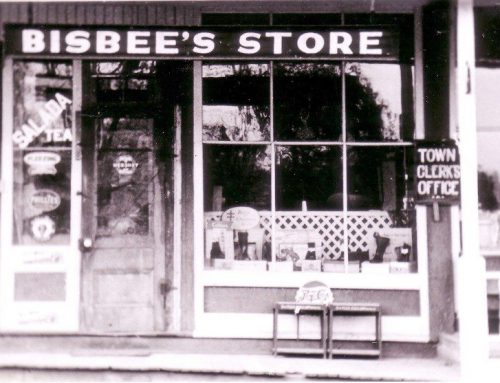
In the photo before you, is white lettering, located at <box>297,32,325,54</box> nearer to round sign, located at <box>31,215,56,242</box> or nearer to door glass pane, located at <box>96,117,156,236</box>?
door glass pane, located at <box>96,117,156,236</box>

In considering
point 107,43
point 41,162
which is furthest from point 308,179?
point 41,162

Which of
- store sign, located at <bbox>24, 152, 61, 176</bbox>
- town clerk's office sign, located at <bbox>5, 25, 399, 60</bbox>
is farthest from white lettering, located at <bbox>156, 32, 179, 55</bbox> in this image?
store sign, located at <bbox>24, 152, 61, 176</bbox>

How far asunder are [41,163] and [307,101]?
9.56ft

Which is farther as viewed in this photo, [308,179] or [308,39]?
[308,179]

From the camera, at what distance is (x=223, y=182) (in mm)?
7555

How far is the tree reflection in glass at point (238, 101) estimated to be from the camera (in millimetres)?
7539

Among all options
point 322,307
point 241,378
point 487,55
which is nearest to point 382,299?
point 322,307

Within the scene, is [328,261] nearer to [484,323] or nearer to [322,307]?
[322,307]

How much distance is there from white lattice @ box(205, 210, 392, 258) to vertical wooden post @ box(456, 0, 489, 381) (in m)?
1.41

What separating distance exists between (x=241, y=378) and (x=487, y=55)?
4194 mm

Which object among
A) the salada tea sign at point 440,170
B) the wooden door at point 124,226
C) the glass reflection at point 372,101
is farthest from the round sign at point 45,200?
the salada tea sign at point 440,170

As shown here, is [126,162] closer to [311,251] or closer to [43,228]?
[43,228]

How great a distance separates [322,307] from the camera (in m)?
7.17

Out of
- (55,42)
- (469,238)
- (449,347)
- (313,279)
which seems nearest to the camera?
(469,238)
